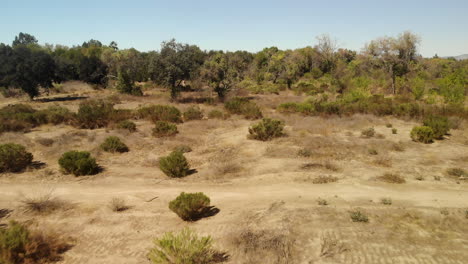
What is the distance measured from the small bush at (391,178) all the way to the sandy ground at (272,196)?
0.26 m

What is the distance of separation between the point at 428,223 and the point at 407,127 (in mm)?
14540

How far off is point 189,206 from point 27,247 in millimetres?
3992

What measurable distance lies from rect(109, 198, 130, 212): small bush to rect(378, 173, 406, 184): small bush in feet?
32.5


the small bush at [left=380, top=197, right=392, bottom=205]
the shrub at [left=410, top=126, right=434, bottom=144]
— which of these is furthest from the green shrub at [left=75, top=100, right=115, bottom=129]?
the shrub at [left=410, top=126, right=434, bottom=144]

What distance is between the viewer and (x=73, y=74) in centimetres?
5197

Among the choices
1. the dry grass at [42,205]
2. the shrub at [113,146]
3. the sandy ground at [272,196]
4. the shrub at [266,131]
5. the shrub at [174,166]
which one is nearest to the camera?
the sandy ground at [272,196]

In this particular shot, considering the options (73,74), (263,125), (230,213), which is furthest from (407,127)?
(73,74)

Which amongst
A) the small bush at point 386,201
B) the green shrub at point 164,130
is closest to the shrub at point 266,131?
the green shrub at point 164,130

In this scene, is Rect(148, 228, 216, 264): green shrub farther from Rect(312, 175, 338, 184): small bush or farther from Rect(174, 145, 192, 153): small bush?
Rect(174, 145, 192, 153): small bush

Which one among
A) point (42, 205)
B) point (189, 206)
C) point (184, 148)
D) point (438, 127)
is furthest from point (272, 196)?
point (438, 127)

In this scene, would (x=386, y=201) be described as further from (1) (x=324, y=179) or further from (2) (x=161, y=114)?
(2) (x=161, y=114)

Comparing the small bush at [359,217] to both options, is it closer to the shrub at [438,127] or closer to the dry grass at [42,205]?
the dry grass at [42,205]

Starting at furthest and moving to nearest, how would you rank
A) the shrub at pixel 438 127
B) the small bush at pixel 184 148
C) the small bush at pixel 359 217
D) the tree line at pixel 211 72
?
the tree line at pixel 211 72 → the shrub at pixel 438 127 → the small bush at pixel 184 148 → the small bush at pixel 359 217

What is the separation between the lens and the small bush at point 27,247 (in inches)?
249
